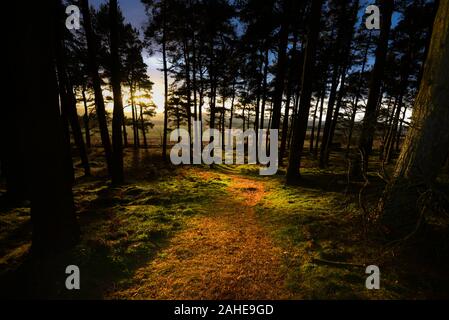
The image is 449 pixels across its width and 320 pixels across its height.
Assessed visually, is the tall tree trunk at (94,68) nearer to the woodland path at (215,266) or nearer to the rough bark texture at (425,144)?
the woodland path at (215,266)

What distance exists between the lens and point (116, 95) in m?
9.89

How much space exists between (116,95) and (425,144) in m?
11.0

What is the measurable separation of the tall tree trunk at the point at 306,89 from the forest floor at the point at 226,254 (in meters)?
2.59

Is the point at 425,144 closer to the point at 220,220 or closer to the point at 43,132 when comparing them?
the point at 220,220

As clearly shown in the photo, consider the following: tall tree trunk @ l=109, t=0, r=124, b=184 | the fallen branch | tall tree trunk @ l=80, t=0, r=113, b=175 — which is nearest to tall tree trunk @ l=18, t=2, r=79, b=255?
tall tree trunk @ l=109, t=0, r=124, b=184

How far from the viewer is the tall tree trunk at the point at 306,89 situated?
30.0 ft

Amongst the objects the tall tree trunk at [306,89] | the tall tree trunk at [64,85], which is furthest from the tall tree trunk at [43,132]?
the tall tree trunk at [306,89]

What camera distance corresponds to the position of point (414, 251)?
4312 mm

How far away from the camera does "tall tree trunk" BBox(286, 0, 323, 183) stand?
916 cm

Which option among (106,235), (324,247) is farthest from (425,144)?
(106,235)

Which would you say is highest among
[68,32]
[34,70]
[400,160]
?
[68,32]

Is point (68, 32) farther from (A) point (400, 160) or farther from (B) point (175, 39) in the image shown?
(A) point (400, 160)
